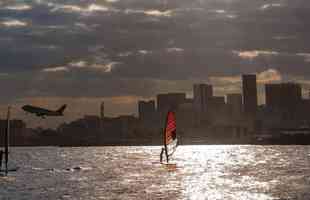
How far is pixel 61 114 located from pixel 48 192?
256 ft

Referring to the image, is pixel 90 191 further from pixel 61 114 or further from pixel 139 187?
pixel 61 114

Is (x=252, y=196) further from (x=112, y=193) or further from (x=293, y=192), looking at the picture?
(x=112, y=193)

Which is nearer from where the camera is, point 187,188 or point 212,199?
point 212,199

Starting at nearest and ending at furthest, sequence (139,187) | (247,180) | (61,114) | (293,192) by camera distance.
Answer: (293,192), (139,187), (247,180), (61,114)

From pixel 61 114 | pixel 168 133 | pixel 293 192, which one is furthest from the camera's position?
pixel 61 114

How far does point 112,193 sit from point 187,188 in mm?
12088

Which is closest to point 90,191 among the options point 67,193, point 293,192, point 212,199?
point 67,193

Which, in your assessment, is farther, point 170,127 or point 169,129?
point 170,127

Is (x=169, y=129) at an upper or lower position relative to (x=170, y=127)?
lower

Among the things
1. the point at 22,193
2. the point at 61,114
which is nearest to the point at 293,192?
the point at 22,193

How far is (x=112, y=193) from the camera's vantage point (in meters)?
81.2

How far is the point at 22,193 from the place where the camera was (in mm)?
84312

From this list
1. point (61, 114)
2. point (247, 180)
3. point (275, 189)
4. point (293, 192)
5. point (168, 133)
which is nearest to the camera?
point (293, 192)

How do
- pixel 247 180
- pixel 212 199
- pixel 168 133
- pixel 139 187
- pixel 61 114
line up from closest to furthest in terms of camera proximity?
1. pixel 212 199
2. pixel 139 187
3. pixel 247 180
4. pixel 168 133
5. pixel 61 114
